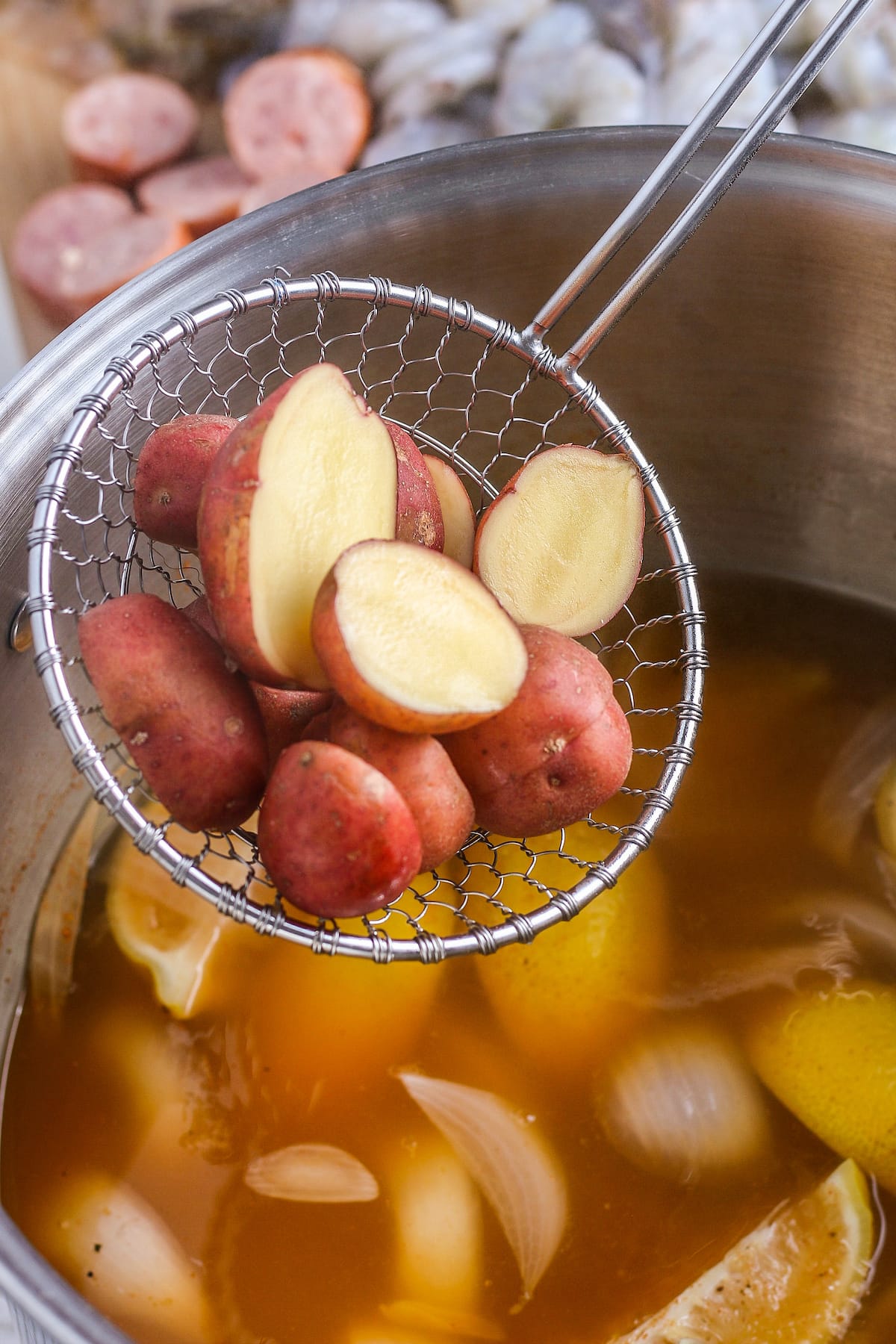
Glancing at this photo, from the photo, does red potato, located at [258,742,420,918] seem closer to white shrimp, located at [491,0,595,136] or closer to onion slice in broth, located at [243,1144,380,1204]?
onion slice in broth, located at [243,1144,380,1204]

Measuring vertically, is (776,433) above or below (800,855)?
above

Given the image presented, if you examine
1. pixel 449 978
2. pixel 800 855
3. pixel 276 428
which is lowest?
pixel 449 978

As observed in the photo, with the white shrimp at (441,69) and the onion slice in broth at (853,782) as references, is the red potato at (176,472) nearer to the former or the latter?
the onion slice in broth at (853,782)

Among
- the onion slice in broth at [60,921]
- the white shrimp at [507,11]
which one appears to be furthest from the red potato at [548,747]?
the white shrimp at [507,11]

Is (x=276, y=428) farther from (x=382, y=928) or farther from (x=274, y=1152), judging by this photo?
(x=274, y=1152)

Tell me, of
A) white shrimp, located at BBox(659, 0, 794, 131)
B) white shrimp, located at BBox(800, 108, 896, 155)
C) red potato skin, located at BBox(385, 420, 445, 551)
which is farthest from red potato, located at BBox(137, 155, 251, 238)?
red potato skin, located at BBox(385, 420, 445, 551)

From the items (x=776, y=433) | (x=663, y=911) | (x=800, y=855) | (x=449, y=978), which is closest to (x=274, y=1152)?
(x=449, y=978)

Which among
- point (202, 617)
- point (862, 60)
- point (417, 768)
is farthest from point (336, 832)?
point (862, 60)
